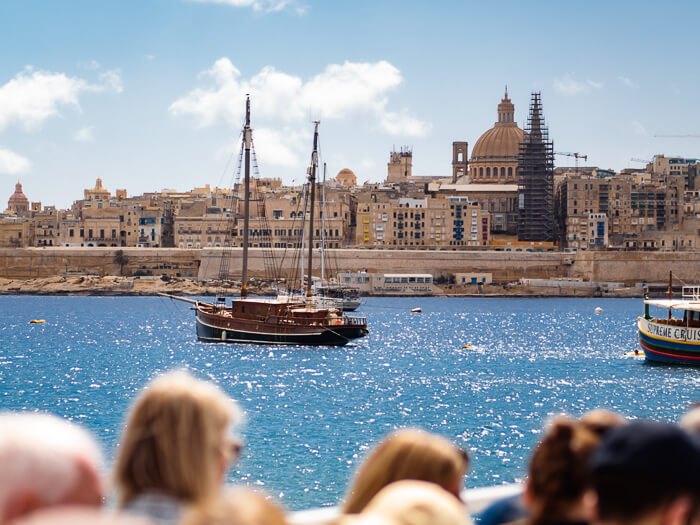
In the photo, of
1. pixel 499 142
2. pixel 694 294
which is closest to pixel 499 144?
pixel 499 142

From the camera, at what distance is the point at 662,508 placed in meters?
2.07

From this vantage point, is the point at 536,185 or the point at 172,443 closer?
the point at 172,443

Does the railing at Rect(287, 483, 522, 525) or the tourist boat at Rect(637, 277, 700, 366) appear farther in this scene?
the tourist boat at Rect(637, 277, 700, 366)

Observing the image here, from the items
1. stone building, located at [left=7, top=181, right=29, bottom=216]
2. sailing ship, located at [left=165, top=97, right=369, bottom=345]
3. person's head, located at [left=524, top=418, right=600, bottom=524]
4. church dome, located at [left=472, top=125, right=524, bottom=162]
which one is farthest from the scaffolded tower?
person's head, located at [left=524, top=418, right=600, bottom=524]

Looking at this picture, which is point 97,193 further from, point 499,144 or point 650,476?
point 650,476

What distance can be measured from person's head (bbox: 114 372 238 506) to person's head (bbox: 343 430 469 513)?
1.97ft

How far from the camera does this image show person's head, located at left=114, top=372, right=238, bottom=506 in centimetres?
207

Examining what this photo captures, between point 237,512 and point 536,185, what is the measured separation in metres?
84.9

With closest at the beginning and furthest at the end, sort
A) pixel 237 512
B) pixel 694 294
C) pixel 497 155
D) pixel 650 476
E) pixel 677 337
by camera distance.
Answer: pixel 237 512 → pixel 650 476 → pixel 677 337 → pixel 694 294 → pixel 497 155

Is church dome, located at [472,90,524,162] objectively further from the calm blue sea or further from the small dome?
the calm blue sea

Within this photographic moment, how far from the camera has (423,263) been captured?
256ft

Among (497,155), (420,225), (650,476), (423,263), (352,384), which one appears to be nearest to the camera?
(650,476)

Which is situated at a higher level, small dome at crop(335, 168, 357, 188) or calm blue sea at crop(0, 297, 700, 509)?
small dome at crop(335, 168, 357, 188)

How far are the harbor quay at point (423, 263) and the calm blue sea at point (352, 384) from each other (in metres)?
Result: 31.0
